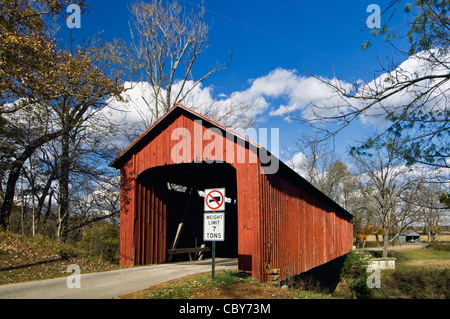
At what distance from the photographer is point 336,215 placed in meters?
21.9

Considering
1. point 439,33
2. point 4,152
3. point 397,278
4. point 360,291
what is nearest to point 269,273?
point 439,33

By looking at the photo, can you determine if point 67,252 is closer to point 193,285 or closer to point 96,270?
point 96,270

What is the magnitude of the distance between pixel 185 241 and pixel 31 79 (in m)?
8.83

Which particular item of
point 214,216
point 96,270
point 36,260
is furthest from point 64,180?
point 214,216

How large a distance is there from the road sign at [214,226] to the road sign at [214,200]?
0.37ft

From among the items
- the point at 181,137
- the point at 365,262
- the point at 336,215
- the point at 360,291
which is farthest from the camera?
the point at 365,262

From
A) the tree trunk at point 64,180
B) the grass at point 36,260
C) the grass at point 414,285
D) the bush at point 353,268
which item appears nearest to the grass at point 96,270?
the grass at point 36,260

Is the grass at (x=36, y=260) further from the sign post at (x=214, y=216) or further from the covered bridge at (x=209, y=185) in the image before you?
the sign post at (x=214, y=216)

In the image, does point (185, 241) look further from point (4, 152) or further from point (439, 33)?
point (439, 33)

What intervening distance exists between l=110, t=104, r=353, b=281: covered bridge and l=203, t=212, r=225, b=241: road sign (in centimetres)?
189

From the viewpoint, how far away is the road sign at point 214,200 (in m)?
7.59

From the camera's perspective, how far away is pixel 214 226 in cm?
758

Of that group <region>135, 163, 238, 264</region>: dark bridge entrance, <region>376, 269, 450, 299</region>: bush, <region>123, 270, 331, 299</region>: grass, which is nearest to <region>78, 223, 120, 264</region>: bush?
<region>135, 163, 238, 264</region>: dark bridge entrance

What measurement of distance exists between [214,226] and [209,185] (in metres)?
8.23
